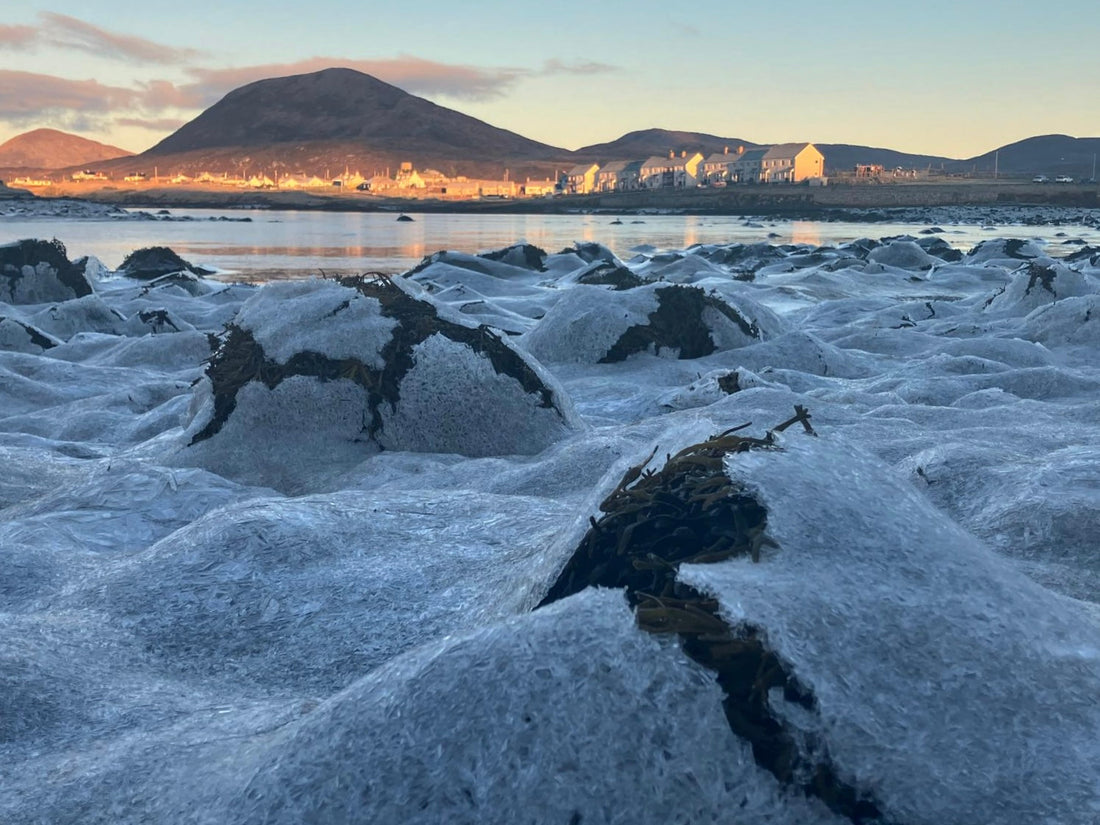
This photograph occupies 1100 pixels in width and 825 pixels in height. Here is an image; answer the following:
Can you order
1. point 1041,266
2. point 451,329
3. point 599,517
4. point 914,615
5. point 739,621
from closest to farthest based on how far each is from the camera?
point 739,621 < point 914,615 < point 599,517 < point 451,329 < point 1041,266

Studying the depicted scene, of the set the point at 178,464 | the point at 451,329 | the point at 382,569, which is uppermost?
the point at 451,329

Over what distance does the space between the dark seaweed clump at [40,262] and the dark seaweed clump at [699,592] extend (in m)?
14.6

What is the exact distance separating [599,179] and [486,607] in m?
157

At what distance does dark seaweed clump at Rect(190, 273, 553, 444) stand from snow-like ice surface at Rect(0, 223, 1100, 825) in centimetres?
6

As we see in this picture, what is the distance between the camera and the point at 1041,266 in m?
12.7

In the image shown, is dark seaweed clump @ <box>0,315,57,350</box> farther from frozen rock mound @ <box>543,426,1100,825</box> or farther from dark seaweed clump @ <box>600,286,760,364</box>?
frozen rock mound @ <box>543,426,1100,825</box>

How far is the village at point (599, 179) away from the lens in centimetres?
12433

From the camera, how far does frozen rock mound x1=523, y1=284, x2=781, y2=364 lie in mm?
9461

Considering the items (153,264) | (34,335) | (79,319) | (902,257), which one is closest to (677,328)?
(34,335)

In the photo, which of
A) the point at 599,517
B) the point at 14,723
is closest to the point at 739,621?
the point at 599,517

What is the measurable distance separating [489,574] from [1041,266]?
11.9 metres

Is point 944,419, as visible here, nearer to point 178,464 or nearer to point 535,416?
point 535,416

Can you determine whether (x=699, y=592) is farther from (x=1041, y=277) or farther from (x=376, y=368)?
(x=1041, y=277)

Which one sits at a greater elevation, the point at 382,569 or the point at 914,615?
the point at 914,615
